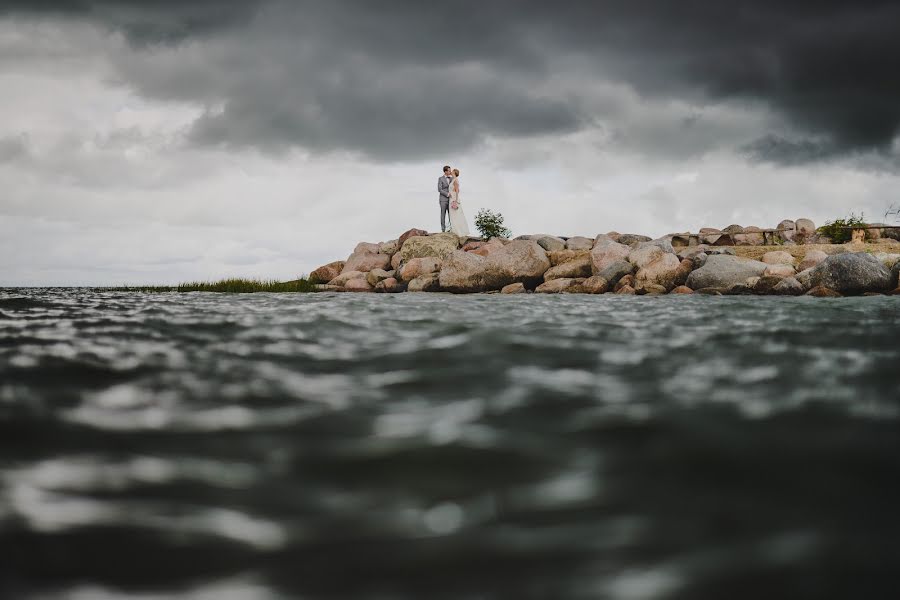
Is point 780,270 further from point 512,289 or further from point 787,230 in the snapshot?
point 787,230

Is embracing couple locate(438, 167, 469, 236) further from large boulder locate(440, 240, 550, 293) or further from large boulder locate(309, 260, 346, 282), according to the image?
large boulder locate(440, 240, 550, 293)

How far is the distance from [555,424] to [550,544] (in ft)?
3.19

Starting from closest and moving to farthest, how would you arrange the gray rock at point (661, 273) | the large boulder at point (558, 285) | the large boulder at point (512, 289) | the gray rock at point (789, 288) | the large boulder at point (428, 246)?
the gray rock at point (789, 288)
the gray rock at point (661, 273)
the large boulder at point (558, 285)
the large boulder at point (512, 289)
the large boulder at point (428, 246)

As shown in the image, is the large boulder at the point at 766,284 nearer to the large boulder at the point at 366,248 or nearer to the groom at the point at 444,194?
the groom at the point at 444,194

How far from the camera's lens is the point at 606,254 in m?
17.9

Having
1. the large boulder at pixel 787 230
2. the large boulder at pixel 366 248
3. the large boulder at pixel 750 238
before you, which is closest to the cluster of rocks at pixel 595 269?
the large boulder at pixel 366 248

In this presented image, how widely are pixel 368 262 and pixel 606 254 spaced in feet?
28.6

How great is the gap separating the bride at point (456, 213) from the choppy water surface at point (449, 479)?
769 inches

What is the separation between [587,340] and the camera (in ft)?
16.0

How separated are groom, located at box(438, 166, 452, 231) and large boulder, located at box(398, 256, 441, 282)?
3.72 metres

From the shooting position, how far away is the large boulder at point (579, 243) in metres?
21.0

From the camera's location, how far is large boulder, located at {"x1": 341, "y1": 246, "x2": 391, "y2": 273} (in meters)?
22.3

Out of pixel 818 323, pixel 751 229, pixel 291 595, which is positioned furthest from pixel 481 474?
pixel 751 229

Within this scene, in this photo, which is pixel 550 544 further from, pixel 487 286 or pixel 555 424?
pixel 487 286
